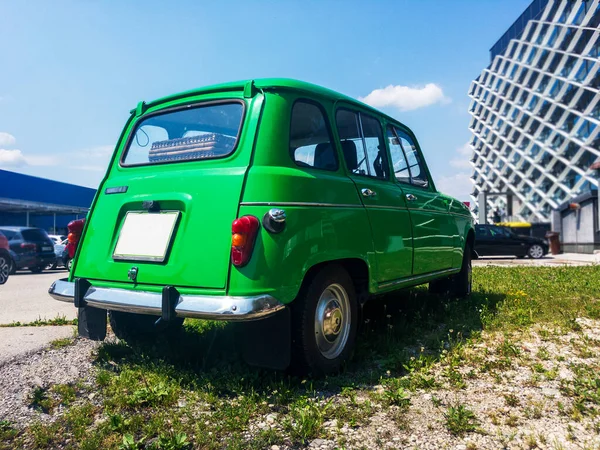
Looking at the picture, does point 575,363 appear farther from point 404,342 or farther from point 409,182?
point 409,182

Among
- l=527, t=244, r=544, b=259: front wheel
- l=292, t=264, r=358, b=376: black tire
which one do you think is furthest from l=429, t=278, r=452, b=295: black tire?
l=527, t=244, r=544, b=259: front wheel

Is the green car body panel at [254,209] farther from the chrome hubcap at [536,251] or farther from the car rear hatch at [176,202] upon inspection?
the chrome hubcap at [536,251]

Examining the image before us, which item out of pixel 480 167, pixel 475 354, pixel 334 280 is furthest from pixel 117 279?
pixel 480 167

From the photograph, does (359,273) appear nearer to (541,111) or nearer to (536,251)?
(536,251)

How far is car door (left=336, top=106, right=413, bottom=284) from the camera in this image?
151 inches

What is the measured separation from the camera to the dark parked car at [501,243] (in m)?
19.8

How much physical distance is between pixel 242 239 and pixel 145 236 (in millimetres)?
839

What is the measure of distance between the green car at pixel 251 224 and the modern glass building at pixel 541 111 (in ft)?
141

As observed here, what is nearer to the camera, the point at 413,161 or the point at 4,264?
the point at 413,161

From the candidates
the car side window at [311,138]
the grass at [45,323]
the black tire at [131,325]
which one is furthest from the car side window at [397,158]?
the grass at [45,323]

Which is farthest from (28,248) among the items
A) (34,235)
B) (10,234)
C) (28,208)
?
(28,208)

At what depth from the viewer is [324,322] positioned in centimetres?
338

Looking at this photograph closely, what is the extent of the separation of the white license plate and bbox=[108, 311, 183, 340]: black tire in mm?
902

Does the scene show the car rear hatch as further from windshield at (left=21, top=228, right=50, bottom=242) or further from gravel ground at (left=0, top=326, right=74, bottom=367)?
windshield at (left=21, top=228, right=50, bottom=242)
